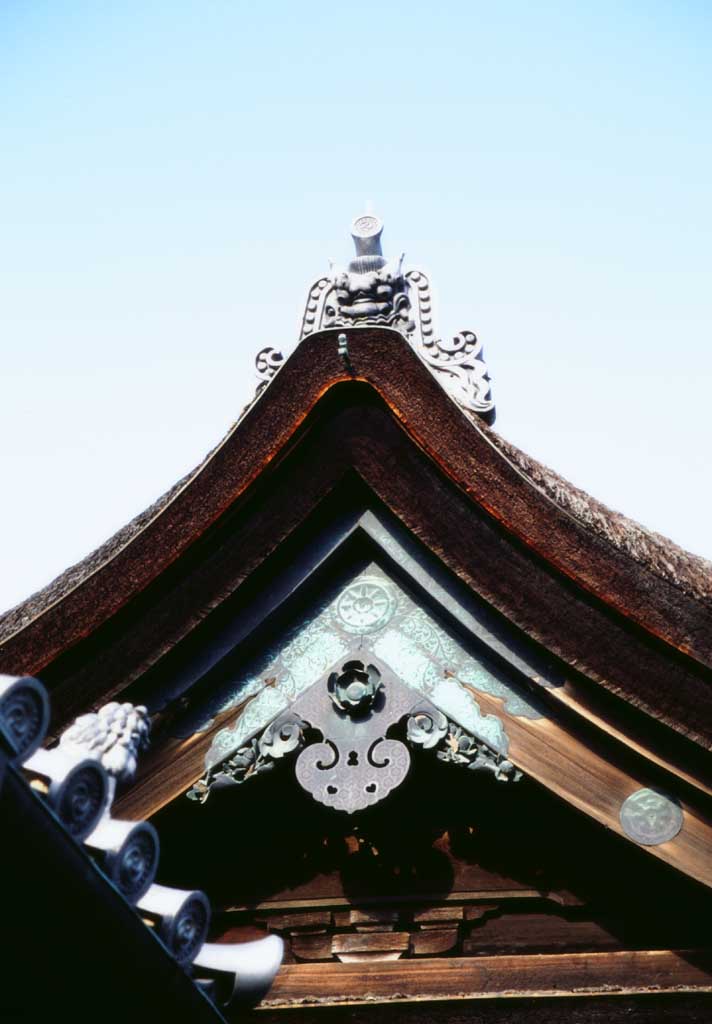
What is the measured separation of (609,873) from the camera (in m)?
3.95

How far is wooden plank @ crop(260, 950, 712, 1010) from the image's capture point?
11.9 ft

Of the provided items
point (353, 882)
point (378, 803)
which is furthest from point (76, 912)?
point (353, 882)

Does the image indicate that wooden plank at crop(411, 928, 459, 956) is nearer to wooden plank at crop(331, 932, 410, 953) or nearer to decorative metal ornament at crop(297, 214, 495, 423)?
wooden plank at crop(331, 932, 410, 953)

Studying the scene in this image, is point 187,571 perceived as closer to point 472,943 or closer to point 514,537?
point 514,537

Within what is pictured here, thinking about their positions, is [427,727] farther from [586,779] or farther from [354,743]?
[586,779]

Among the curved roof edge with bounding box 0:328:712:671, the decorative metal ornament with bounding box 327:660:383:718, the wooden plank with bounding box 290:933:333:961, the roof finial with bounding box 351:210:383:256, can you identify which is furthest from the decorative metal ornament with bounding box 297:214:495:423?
the wooden plank with bounding box 290:933:333:961

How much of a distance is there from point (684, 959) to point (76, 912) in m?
2.07

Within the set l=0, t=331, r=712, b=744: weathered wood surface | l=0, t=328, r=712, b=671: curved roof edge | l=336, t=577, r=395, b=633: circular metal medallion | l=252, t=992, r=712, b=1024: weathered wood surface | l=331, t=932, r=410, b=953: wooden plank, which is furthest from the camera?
l=336, t=577, r=395, b=633: circular metal medallion

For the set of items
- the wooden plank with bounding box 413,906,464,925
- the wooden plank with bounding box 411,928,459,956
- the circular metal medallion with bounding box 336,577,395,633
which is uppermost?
the circular metal medallion with bounding box 336,577,395,633

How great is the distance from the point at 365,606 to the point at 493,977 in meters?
1.33

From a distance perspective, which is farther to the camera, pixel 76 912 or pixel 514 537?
pixel 514 537

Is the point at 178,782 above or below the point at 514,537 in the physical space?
below

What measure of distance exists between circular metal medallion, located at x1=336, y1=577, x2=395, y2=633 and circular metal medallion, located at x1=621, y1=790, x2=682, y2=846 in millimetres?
1077

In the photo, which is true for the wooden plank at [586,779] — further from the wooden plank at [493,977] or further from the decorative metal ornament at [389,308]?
the decorative metal ornament at [389,308]
